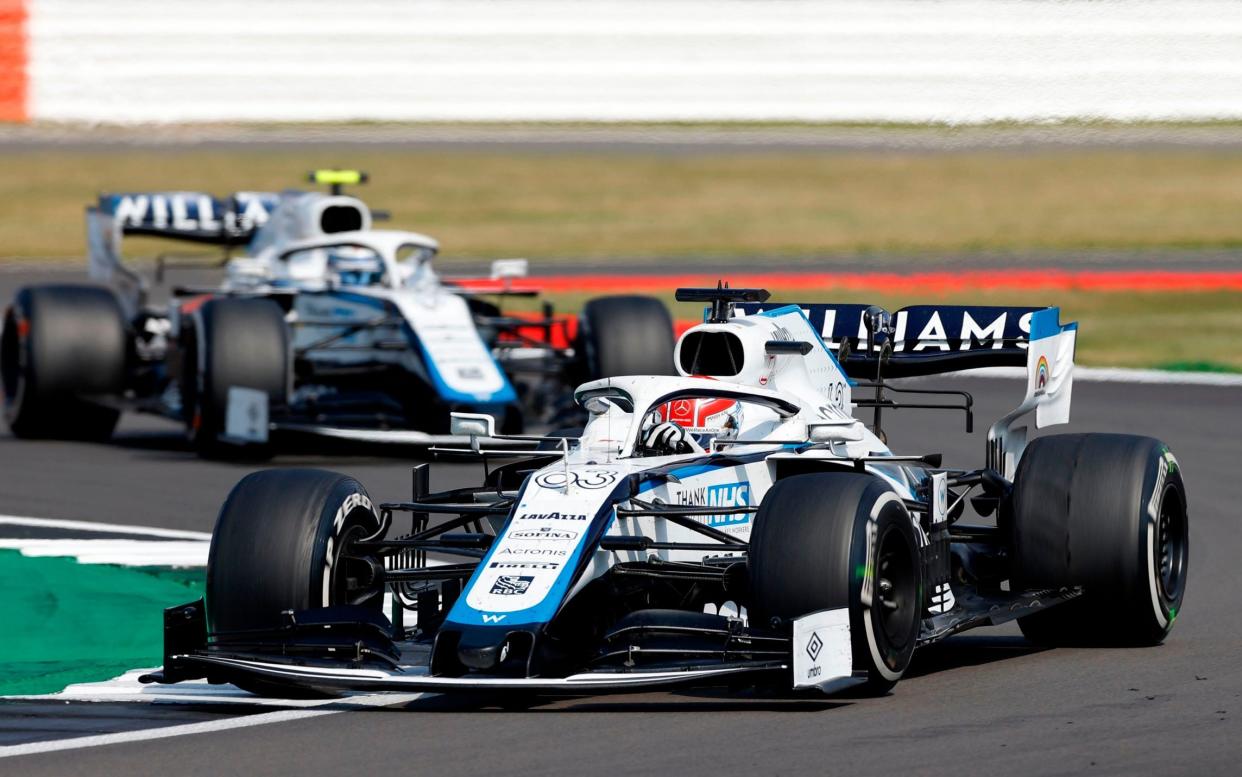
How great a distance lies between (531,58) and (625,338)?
88.4ft

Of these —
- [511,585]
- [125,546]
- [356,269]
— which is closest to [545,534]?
[511,585]

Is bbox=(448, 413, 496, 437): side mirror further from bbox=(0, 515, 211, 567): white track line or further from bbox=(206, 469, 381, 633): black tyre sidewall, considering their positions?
bbox=(0, 515, 211, 567): white track line

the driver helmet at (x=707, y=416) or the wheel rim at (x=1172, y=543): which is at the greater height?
the driver helmet at (x=707, y=416)

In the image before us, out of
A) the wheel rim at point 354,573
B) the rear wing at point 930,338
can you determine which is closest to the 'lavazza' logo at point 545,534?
the wheel rim at point 354,573

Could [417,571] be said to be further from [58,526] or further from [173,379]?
[173,379]

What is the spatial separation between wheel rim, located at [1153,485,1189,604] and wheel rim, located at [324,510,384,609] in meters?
3.47

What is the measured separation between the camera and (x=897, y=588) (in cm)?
893

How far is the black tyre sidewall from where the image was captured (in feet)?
29.4

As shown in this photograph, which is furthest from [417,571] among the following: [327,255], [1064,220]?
[1064,220]

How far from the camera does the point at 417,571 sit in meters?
9.00

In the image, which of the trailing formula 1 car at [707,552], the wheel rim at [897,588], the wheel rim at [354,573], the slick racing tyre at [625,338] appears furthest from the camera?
the slick racing tyre at [625,338]

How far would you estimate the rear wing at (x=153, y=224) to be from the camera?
2112 centimetres

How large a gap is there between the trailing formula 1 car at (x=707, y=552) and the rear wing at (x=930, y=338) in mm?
302

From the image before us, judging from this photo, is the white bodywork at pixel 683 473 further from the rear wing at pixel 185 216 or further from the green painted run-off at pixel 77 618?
the rear wing at pixel 185 216
